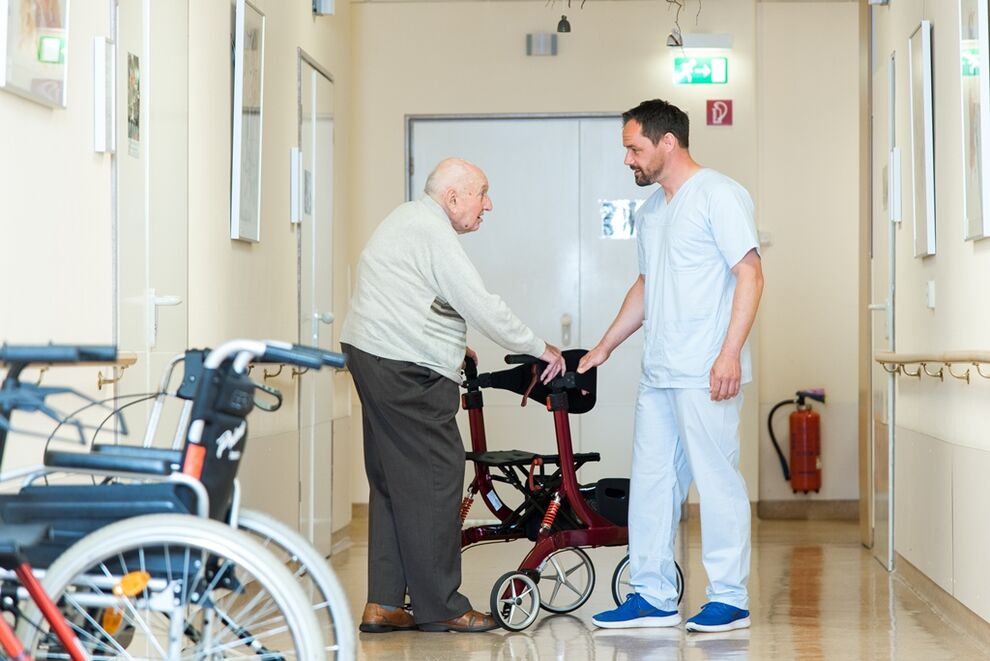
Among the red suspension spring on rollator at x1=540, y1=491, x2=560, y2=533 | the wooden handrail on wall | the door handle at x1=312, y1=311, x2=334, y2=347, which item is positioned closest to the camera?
the wooden handrail on wall

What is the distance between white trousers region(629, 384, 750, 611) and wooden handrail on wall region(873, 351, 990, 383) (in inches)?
26.1

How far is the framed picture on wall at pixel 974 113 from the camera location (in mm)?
3842

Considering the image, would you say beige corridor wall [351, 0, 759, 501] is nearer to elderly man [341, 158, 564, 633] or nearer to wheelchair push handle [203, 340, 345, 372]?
elderly man [341, 158, 564, 633]

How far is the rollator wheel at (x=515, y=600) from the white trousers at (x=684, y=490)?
33cm

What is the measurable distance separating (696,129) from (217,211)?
10.8ft

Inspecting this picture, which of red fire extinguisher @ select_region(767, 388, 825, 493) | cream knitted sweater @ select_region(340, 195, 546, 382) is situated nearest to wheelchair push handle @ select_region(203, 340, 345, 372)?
cream knitted sweater @ select_region(340, 195, 546, 382)

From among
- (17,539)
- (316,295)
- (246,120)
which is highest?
(246,120)

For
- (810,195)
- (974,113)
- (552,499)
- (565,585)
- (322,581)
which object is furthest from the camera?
(810,195)

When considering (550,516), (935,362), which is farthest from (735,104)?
(550,516)

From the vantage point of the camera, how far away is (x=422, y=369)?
4023mm

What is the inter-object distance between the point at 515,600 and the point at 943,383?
1.64 m

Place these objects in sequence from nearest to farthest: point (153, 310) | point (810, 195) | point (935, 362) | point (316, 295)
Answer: point (153, 310) → point (935, 362) → point (316, 295) → point (810, 195)

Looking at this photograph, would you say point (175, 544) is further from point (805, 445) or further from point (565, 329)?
point (805, 445)

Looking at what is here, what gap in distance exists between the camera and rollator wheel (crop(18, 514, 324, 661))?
6.65 feet
